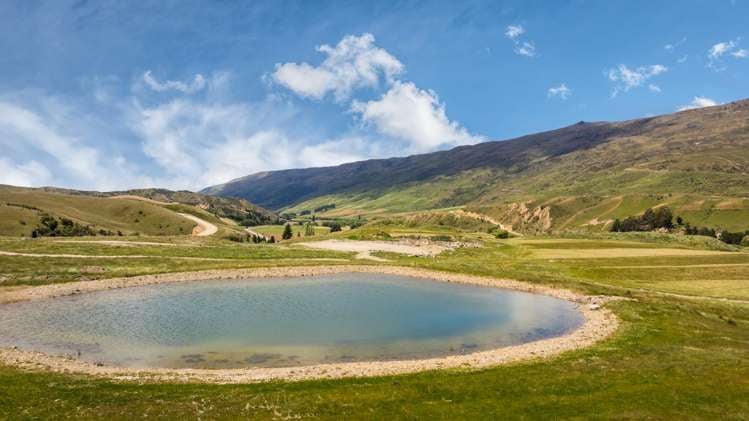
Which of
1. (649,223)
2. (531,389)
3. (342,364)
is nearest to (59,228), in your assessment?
(342,364)

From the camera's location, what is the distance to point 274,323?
4612 centimetres

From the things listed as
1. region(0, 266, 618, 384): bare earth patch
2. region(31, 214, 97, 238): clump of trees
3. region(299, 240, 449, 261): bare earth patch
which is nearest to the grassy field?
region(0, 266, 618, 384): bare earth patch

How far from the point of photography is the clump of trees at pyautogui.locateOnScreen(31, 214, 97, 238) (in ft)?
442

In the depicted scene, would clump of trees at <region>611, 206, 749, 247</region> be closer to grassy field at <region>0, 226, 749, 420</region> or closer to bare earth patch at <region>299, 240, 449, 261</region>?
bare earth patch at <region>299, 240, 449, 261</region>

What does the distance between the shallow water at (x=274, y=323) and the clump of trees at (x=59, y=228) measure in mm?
94192

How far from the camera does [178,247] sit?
9431 centimetres

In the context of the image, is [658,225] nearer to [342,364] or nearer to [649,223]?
[649,223]

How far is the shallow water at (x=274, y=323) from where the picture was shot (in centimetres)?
3644

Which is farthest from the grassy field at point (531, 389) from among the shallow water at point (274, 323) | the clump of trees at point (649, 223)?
the clump of trees at point (649, 223)

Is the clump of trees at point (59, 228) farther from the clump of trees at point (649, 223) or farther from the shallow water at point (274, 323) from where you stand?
the clump of trees at point (649, 223)

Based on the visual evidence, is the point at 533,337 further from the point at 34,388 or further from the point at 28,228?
the point at 28,228

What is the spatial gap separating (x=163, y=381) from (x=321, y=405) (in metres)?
11.2

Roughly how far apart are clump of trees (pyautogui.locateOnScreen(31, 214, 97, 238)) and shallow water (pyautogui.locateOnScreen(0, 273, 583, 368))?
9419cm

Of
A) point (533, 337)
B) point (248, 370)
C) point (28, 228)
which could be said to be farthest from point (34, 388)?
point (28, 228)
